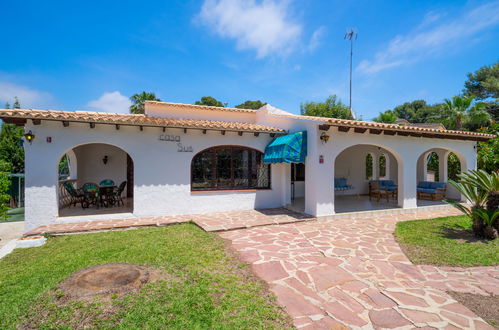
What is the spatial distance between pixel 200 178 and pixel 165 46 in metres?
9.52

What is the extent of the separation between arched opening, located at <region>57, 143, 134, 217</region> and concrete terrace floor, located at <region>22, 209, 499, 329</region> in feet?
10.0

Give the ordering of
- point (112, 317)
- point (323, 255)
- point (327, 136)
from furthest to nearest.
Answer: point (327, 136) → point (323, 255) → point (112, 317)

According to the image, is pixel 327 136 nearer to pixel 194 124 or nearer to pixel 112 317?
pixel 194 124

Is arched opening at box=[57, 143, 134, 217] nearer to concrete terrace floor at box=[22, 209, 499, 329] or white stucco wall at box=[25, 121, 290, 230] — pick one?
white stucco wall at box=[25, 121, 290, 230]

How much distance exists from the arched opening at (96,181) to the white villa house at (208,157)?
0.17m

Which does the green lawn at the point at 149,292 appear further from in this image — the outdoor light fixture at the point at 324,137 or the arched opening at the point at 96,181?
the outdoor light fixture at the point at 324,137

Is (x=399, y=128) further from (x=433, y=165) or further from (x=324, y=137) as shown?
(x=433, y=165)

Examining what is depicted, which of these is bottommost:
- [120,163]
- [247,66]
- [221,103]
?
[120,163]

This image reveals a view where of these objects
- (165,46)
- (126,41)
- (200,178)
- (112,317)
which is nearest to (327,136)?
(200,178)

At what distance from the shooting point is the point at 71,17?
12.3m

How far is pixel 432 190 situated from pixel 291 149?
1211 cm

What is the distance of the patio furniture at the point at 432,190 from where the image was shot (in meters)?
17.5

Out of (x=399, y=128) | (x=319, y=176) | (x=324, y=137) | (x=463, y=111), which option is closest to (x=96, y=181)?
(x=319, y=176)

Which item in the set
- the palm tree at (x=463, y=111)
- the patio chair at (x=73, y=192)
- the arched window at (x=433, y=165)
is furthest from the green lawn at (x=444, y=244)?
the palm tree at (x=463, y=111)
